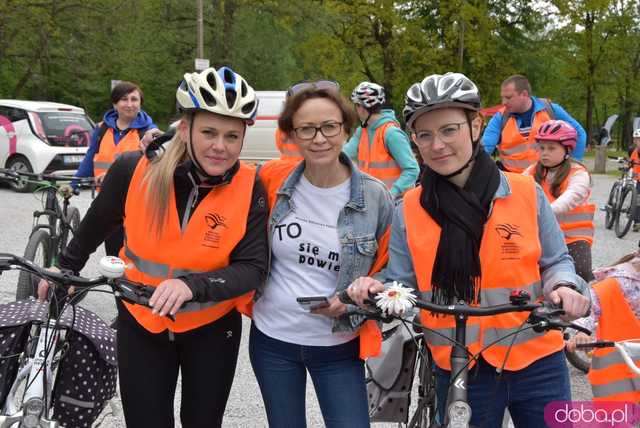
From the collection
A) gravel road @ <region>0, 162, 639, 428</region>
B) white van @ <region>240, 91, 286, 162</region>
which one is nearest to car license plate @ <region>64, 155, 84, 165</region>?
gravel road @ <region>0, 162, 639, 428</region>

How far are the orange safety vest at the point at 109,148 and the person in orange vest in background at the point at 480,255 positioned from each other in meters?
4.77

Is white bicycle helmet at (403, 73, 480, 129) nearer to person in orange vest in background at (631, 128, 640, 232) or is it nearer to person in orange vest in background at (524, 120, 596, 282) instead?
person in orange vest in background at (524, 120, 596, 282)

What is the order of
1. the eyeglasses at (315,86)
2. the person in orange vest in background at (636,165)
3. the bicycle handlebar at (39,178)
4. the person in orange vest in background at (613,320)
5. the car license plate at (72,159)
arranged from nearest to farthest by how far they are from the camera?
the eyeglasses at (315,86) < the person in orange vest in background at (613,320) < the bicycle handlebar at (39,178) < the person in orange vest in background at (636,165) < the car license plate at (72,159)

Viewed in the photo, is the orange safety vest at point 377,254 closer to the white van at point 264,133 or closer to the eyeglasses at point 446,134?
the eyeglasses at point 446,134

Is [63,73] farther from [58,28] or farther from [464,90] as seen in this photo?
[464,90]

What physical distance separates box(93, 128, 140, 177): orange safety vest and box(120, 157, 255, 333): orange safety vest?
413 cm

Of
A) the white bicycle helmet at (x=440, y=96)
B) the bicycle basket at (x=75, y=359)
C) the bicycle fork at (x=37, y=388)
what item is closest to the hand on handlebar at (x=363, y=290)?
the white bicycle helmet at (x=440, y=96)

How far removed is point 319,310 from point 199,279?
47cm

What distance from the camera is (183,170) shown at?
298 centimetres

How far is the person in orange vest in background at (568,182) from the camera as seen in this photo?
5566 mm

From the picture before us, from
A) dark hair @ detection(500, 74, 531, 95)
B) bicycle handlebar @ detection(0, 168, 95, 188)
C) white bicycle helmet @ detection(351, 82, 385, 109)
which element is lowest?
bicycle handlebar @ detection(0, 168, 95, 188)

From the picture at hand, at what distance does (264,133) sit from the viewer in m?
20.8

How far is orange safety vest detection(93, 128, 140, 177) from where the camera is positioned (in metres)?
6.97

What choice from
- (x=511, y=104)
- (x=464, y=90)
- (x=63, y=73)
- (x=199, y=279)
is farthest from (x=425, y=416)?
(x=63, y=73)
